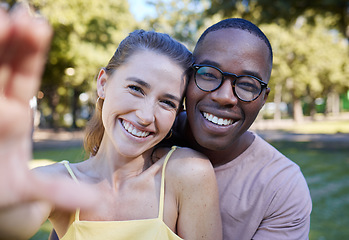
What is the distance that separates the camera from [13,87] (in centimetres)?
97

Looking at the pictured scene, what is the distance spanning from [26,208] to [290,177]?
5.79 ft

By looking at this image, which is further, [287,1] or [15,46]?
[287,1]

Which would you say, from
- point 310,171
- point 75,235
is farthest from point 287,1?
point 75,235

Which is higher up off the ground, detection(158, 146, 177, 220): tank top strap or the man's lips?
the man's lips

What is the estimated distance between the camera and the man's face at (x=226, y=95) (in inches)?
88.0

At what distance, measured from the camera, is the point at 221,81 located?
2256mm

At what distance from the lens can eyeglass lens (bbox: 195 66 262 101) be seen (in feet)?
7.36

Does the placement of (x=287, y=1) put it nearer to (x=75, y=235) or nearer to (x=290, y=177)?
(x=290, y=177)

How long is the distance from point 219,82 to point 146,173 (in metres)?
0.73

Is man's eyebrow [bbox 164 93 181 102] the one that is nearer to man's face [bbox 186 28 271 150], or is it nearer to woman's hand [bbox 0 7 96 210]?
man's face [bbox 186 28 271 150]

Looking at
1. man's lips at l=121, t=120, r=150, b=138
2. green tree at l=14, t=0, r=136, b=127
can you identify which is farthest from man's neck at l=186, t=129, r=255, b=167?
green tree at l=14, t=0, r=136, b=127

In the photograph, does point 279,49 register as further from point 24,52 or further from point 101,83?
point 24,52

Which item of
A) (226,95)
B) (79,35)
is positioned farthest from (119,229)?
(79,35)

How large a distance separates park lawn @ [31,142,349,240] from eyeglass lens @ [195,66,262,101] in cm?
126
